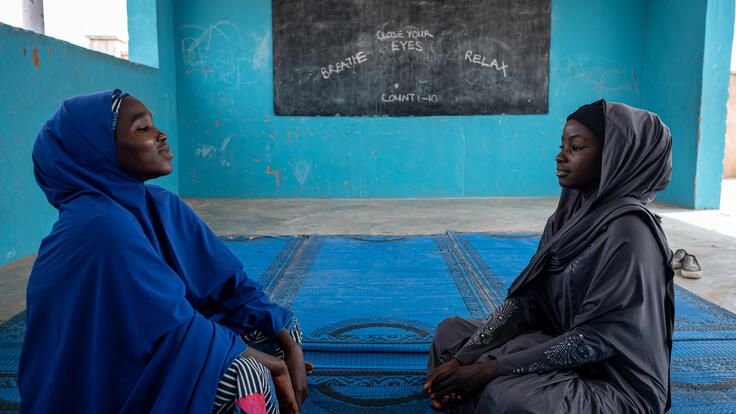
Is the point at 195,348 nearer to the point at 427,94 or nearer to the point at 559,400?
the point at 559,400

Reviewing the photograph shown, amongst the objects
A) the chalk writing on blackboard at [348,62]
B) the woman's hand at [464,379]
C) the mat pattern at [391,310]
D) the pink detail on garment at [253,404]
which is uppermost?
the chalk writing on blackboard at [348,62]

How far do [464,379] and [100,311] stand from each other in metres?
0.90

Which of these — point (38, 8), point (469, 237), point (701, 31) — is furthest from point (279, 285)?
point (701, 31)

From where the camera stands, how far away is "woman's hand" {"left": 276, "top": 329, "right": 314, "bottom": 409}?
1377mm

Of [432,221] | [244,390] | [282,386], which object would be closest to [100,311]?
[244,390]

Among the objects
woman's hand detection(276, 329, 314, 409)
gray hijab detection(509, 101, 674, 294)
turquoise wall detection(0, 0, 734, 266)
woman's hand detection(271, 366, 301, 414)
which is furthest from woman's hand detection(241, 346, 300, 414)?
turquoise wall detection(0, 0, 734, 266)

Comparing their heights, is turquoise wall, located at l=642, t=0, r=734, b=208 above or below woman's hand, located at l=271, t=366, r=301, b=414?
above

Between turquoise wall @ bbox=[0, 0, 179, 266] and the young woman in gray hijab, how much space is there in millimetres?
3291

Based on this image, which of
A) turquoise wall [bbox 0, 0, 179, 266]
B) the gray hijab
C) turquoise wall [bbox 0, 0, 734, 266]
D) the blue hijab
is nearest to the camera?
the blue hijab

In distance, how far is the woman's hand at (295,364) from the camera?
4.52 feet

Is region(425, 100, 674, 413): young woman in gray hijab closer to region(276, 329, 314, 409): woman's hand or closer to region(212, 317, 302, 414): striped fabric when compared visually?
region(276, 329, 314, 409): woman's hand

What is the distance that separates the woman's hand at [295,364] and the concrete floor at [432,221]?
1.93 meters

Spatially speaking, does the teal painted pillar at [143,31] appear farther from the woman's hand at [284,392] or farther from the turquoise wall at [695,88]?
the turquoise wall at [695,88]

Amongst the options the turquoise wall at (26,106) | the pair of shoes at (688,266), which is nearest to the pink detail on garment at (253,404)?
the pair of shoes at (688,266)
